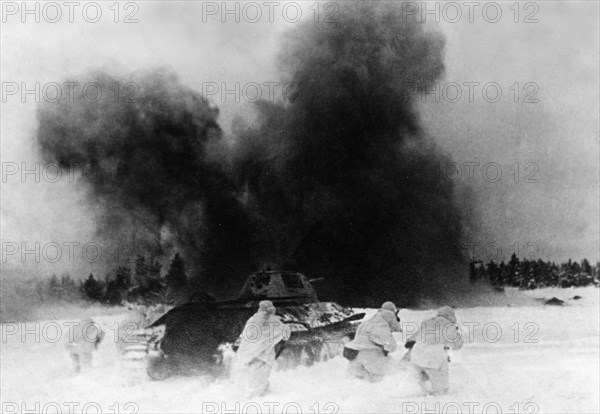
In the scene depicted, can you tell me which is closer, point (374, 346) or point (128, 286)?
point (374, 346)

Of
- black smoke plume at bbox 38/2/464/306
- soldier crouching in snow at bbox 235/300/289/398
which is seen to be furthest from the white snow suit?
black smoke plume at bbox 38/2/464/306

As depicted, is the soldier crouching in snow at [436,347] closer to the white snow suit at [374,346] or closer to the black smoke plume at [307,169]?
the white snow suit at [374,346]

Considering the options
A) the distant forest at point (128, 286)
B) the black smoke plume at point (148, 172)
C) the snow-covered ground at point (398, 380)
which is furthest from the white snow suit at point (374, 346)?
the distant forest at point (128, 286)

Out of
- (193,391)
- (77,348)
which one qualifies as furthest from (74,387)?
(193,391)

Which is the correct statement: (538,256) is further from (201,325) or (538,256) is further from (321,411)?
(201,325)

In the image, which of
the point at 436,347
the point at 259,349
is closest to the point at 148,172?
the point at 259,349

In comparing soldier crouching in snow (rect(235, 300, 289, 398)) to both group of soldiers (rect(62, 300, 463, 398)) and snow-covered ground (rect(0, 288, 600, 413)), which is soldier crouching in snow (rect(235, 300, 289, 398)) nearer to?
group of soldiers (rect(62, 300, 463, 398))

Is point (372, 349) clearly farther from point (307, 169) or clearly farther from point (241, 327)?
point (307, 169)
